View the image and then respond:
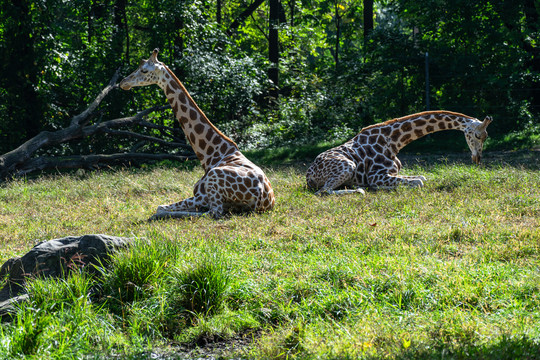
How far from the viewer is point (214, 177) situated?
8.05m

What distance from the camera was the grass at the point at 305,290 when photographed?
3.97 meters

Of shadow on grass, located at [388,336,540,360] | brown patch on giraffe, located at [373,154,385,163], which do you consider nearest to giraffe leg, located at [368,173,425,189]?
brown patch on giraffe, located at [373,154,385,163]

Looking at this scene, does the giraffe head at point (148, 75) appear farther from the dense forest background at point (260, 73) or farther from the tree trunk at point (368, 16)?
the tree trunk at point (368, 16)

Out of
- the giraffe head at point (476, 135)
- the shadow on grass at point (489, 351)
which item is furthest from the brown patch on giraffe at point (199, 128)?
the shadow on grass at point (489, 351)

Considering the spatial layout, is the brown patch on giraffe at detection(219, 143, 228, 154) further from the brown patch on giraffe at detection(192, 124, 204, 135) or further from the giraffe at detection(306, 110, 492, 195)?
the giraffe at detection(306, 110, 492, 195)

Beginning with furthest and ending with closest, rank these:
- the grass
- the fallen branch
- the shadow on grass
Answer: the fallen branch < the grass < the shadow on grass

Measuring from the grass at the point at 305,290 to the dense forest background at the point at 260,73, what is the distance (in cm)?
900

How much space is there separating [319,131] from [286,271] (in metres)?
13.0

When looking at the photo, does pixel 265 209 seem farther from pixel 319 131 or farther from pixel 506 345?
pixel 319 131

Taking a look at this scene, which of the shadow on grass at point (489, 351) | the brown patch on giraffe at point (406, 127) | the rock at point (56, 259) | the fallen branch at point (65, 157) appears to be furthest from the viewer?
the fallen branch at point (65, 157)

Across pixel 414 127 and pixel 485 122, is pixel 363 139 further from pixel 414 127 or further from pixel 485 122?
pixel 485 122

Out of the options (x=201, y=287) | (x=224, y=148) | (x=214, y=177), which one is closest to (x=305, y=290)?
(x=201, y=287)

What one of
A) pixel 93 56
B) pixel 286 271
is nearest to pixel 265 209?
pixel 286 271

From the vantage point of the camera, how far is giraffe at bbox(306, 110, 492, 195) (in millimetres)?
9516
